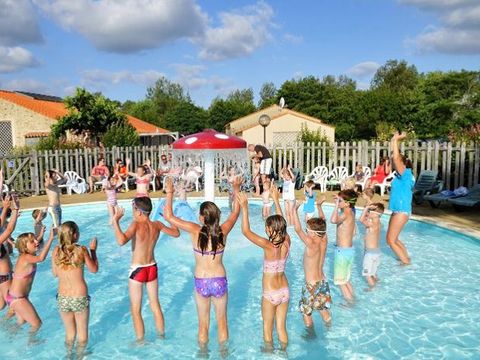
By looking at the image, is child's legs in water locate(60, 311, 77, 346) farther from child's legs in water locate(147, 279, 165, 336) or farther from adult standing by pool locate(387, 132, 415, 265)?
adult standing by pool locate(387, 132, 415, 265)

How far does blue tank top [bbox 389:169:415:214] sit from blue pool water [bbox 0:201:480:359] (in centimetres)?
116

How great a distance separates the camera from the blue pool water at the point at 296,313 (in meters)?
4.64

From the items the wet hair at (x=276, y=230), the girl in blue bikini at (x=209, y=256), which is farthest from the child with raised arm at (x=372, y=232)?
the girl in blue bikini at (x=209, y=256)

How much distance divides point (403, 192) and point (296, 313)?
2.96m

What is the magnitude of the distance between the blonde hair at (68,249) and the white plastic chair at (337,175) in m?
12.9

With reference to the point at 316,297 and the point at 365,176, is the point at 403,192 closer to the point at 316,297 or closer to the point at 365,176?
the point at 316,297

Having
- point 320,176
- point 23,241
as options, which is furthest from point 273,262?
point 320,176

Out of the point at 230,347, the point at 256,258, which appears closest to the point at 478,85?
the point at 256,258

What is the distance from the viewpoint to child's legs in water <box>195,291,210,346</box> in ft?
13.6

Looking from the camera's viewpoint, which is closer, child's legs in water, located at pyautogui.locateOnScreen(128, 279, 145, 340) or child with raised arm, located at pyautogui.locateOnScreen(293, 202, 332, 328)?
child's legs in water, located at pyautogui.locateOnScreen(128, 279, 145, 340)

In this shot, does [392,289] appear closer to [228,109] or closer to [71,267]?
[71,267]

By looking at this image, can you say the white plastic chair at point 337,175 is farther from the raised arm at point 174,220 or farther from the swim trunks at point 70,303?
the swim trunks at point 70,303

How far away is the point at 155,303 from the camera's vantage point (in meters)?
4.64

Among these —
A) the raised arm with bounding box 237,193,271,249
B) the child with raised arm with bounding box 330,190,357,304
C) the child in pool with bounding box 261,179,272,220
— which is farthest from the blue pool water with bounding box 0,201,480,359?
the child in pool with bounding box 261,179,272,220
